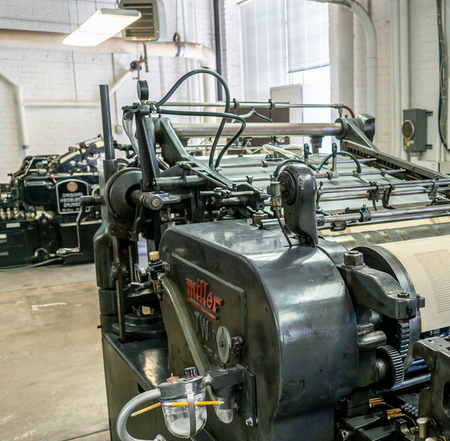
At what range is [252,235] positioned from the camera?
3.93 feet

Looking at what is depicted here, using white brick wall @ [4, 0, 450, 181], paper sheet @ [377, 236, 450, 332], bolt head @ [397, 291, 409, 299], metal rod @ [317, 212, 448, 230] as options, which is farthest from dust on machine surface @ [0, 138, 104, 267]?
bolt head @ [397, 291, 409, 299]

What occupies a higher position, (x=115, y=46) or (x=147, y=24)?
(x=147, y=24)

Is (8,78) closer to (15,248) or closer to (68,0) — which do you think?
(68,0)

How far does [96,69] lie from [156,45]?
107 centimetres

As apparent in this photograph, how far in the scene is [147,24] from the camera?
6.31 metres

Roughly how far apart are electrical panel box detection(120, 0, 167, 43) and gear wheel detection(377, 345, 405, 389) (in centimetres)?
597

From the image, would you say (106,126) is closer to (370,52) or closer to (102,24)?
(102,24)

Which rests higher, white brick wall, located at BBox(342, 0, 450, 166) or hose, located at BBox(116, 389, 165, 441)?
white brick wall, located at BBox(342, 0, 450, 166)

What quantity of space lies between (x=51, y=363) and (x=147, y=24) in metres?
4.42

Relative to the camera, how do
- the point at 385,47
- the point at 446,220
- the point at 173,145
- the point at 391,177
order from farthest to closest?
the point at 385,47, the point at 391,177, the point at 173,145, the point at 446,220

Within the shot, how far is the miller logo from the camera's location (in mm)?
1147

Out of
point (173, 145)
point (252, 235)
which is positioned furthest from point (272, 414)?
point (173, 145)

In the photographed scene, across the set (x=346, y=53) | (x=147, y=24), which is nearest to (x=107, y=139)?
(x=346, y=53)

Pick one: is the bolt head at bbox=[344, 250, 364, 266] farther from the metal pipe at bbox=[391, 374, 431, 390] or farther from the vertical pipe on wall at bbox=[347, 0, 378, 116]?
the vertical pipe on wall at bbox=[347, 0, 378, 116]
